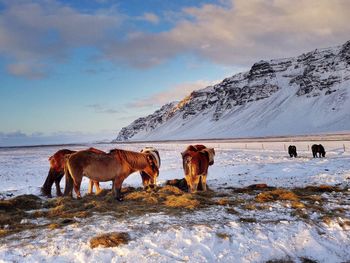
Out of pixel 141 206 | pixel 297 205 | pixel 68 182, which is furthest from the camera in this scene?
pixel 68 182

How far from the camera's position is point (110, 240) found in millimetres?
6879

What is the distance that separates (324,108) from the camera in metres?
171

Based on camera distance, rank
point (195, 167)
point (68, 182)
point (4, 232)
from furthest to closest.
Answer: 1. point (195, 167)
2. point (68, 182)
3. point (4, 232)

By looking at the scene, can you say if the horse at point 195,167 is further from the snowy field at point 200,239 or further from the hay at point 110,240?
the hay at point 110,240

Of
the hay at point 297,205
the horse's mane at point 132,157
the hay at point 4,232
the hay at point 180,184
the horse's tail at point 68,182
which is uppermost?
the horse's mane at point 132,157

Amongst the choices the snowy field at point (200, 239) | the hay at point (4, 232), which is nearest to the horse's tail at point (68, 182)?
the snowy field at point (200, 239)

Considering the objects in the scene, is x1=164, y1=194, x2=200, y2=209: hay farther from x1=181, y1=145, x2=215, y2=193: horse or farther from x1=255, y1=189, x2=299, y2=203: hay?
x1=181, y1=145, x2=215, y2=193: horse

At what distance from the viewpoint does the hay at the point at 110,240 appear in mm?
6738

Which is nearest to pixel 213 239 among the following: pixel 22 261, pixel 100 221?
pixel 100 221

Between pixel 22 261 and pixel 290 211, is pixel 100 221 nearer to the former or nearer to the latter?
pixel 22 261

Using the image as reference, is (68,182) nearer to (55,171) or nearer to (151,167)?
(55,171)

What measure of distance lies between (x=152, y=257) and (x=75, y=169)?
6.28 metres

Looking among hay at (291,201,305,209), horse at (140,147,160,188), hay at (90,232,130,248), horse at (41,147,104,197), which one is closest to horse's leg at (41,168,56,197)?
horse at (41,147,104,197)

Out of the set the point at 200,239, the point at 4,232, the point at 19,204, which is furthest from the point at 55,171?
the point at 200,239
